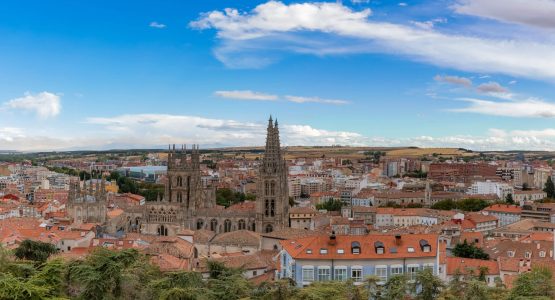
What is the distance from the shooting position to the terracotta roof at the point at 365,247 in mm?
→ 35469

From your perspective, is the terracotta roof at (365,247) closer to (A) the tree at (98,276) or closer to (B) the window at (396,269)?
(B) the window at (396,269)

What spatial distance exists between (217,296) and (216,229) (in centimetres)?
4016

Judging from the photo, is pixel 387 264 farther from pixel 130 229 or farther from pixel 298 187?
pixel 298 187

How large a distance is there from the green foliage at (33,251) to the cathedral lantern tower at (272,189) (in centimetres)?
3009

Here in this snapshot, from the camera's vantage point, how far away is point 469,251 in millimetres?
53281

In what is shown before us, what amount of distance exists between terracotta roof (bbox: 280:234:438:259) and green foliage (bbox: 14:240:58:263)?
622 inches

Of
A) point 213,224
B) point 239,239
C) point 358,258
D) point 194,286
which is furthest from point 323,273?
point 213,224

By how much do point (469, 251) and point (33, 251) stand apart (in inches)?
1378

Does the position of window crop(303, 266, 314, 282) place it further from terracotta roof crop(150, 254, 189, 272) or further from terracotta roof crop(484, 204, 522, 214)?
terracotta roof crop(484, 204, 522, 214)

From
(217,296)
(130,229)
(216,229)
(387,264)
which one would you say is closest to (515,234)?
(216,229)

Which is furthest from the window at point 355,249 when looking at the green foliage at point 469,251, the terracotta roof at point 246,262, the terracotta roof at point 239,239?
the green foliage at point 469,251

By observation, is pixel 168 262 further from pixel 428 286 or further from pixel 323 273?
pixel 428 286

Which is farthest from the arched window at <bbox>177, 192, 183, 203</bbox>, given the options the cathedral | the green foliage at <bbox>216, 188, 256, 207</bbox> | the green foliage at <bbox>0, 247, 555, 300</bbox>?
the green foliage at <bbox>0, 247, 555, 300</bbox>

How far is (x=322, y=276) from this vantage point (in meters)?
35.4
